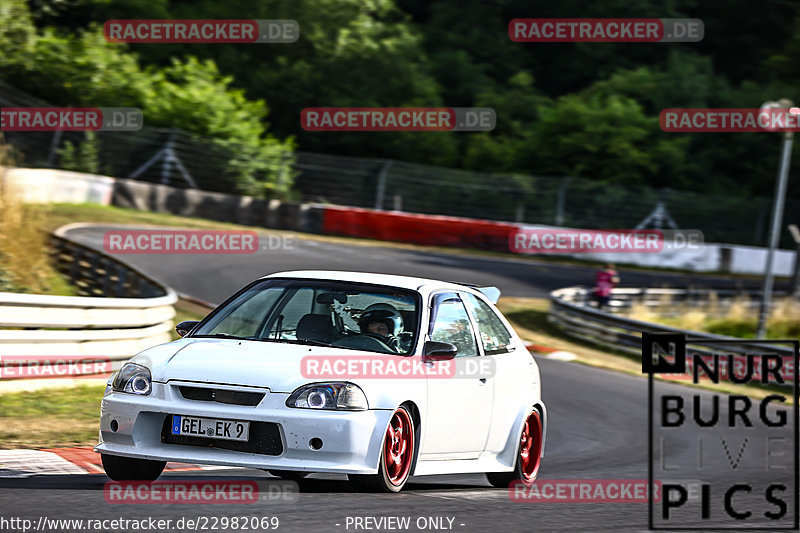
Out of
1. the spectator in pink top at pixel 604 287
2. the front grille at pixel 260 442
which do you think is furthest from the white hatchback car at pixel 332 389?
the spectator in pink top at pixel 604 287

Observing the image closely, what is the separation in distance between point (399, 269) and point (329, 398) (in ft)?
64.3

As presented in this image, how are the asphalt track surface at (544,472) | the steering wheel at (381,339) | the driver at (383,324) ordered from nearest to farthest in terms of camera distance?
1. the asphalt track surface at (544,472)
2. the steering wheel at (381,339)
3. the driver at (383,324)

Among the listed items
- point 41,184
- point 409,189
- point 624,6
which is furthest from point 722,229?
point 41,184

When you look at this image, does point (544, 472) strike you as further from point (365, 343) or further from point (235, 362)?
point (235, 362)

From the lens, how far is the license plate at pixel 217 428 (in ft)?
22.1

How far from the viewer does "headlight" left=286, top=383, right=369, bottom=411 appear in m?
6.77

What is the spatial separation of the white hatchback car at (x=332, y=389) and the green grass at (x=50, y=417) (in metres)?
1.95

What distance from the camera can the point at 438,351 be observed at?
293 inches

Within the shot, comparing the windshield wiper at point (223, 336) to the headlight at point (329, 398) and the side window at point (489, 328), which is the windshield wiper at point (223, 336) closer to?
the headlight at point (329, 398)

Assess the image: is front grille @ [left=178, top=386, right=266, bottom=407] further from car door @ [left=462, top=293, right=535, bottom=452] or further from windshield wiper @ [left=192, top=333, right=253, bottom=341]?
car door @ [left=462, top=293, right=535, bottom=452]

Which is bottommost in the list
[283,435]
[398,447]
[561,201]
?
[398,447]

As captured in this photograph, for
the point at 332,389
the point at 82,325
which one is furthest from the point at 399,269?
the point at 332,389

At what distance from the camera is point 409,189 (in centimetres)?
3622

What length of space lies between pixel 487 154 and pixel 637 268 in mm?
11706
